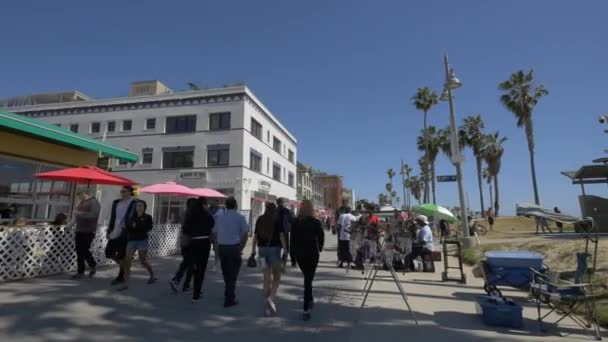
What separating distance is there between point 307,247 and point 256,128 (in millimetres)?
25960

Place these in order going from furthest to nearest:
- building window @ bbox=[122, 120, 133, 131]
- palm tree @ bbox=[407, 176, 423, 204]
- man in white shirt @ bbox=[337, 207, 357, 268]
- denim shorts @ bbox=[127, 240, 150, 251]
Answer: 1. palm tree @ bbox=[407, 176, 423, 204]
2. building window @ bbox=[122, 120, 133, 131]
3. man in white shirt @ bbox=[337, 207, 357, 268]
4. denim shorts @ bbox=[127, 240, 150, 251]

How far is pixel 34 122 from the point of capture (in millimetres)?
9898

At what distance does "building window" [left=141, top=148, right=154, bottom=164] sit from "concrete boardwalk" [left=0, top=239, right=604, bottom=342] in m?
22.8

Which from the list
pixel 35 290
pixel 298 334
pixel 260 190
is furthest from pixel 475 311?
pixel 260 190

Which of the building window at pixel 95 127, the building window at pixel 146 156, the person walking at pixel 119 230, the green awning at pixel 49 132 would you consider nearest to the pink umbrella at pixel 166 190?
the green awning at pixel 49 132

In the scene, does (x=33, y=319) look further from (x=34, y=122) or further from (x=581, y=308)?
(x=581, y=308)

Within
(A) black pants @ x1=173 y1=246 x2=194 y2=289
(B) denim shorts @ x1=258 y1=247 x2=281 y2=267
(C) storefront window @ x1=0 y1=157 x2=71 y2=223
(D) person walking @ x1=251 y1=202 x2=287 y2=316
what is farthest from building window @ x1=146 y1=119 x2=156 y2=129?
(B) denim shorts @ x1=258 y1=247 x2=281 y2=267

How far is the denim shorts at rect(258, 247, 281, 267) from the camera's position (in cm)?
562

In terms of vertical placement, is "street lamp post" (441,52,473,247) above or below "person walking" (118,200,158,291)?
above

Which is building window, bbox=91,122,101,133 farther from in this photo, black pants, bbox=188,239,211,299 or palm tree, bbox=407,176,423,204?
palm tree, bbox=407,176,423,204

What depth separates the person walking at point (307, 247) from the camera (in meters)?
5.42

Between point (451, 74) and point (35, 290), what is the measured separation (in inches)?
606

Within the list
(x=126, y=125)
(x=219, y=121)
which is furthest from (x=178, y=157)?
(x=126, y=125)

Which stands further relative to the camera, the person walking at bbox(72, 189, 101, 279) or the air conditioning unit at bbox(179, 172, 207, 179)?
the air conditioning unit at bbox(179, 172, 207, 179)
